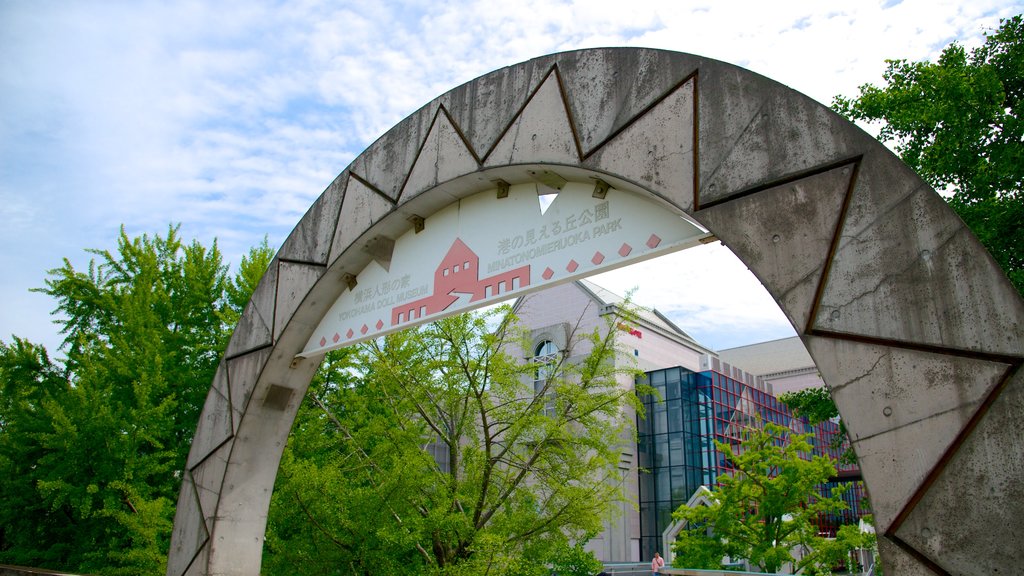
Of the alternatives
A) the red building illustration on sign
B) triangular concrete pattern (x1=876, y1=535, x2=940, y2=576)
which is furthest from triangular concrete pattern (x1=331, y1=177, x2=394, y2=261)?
triangular concrete pattern (x1=876, y1=535, x2=940, y2=576)

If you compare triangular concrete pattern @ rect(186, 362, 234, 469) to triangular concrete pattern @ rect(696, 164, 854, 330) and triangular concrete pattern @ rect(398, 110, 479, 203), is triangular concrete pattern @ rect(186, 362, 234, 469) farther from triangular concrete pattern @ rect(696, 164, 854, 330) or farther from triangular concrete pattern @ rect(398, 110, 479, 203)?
triangular concrete pattern @ rect(696, 164, 854, 330)

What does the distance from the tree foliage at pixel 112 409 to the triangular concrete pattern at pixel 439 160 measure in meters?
10.0

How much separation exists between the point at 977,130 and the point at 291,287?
9505mm

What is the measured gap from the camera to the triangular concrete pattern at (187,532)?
8047 millimetres

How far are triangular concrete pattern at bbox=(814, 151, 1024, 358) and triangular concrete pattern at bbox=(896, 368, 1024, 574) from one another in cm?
30

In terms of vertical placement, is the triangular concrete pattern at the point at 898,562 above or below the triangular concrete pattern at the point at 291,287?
below

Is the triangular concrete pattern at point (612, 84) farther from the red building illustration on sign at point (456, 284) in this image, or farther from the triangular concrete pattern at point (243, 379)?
the triangular concrete pattern at point (243, 379)

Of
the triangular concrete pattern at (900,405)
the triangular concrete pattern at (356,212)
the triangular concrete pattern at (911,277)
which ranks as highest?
the triangular concrete pattern at (356,212)

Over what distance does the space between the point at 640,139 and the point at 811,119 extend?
121 centimetres

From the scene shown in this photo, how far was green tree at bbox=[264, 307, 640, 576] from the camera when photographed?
1177 centimetres

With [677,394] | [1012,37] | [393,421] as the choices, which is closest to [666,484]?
[677,394]

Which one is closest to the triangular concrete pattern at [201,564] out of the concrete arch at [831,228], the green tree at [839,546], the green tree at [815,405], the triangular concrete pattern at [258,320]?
the triangular concrete pattern at [258,320]

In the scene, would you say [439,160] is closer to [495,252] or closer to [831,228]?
[495,252]

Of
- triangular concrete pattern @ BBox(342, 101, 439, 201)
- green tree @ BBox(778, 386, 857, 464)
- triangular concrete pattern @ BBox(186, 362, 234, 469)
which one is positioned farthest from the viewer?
green tree @ BBox(778, 386, 857, 464)
